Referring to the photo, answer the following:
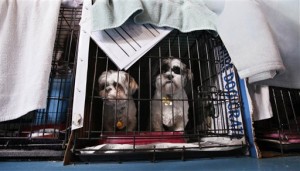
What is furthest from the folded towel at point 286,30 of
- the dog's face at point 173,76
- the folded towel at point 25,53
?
the folded towel at point 25,53

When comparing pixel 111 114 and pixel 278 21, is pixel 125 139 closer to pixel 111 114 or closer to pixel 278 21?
pixel 111 114

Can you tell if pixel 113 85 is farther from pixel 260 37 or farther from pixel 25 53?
pixel 260 37

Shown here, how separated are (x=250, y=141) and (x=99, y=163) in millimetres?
696

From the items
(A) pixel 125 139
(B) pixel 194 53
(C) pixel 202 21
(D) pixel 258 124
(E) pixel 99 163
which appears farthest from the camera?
(B) pixel 194 53

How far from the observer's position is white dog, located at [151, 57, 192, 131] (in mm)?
1391

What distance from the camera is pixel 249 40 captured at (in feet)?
3.04

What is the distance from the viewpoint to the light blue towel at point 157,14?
95 centimetres

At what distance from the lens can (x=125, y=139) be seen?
955 millimetres

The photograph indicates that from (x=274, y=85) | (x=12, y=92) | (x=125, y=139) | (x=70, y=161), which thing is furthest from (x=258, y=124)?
(x=12, y=92)

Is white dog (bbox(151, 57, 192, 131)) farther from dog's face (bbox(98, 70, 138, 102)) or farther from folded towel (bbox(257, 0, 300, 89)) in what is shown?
folded towel (bbox(257, 0, 300, 89))

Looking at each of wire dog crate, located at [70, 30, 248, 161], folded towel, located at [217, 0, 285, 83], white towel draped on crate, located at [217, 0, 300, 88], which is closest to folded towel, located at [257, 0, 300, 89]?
white towel draped on crate, located at [217, 0, 300, 88]

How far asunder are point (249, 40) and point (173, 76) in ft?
1.89

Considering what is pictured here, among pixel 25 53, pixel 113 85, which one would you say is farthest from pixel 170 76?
pixel 25 53

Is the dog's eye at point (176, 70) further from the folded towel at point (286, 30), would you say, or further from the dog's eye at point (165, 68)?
the folded towel at point (286, 30)
